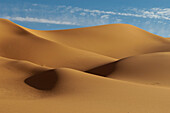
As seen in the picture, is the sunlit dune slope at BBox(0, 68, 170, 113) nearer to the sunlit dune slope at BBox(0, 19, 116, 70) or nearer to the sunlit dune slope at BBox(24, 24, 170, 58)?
the sunlit dune slope at BBox(0, 19, 116, 70)

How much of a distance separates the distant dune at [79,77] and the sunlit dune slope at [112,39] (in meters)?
0.19

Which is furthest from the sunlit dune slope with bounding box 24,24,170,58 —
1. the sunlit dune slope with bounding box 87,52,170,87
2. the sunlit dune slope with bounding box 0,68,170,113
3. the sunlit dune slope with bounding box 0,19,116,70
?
the sunlit dune slope with bounding box 0,68,170,113

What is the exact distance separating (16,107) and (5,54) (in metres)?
23.3

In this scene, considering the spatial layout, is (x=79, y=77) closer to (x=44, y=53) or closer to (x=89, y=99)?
(x=89, y=99)

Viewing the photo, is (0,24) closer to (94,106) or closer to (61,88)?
(61,88)

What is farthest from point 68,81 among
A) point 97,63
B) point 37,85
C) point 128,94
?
point 97,63

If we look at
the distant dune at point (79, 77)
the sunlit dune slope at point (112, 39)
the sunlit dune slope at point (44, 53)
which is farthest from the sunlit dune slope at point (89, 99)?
the sunlit dune slope at point (112, 39)

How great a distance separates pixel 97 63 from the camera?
2553cm

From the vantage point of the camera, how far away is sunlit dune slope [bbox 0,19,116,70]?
26.6m

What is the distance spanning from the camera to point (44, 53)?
2994cm

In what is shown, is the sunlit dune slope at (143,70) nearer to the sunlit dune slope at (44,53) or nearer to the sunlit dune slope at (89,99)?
the sunlit dune slope at (89,99)

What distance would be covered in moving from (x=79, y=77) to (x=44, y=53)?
18021mm

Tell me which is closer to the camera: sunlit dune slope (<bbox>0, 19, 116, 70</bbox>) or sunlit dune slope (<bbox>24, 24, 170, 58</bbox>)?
sunlit dune slope (<bbox>0, 19, 116, 70</bbox>)

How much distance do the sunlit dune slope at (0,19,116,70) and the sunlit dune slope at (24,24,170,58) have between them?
20.9ft
